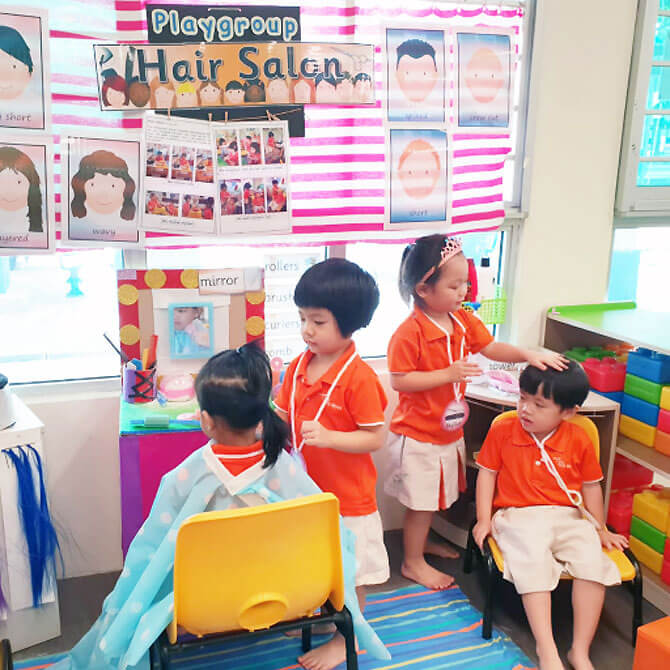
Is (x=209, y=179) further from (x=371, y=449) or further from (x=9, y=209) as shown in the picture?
(x=371, y=449)

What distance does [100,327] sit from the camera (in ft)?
9.01

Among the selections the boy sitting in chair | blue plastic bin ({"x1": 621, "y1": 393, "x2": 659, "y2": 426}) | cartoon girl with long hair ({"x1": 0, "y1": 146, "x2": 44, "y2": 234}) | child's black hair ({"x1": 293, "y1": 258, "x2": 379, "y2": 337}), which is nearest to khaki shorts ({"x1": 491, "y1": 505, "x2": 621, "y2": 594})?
the boy sitting in chair

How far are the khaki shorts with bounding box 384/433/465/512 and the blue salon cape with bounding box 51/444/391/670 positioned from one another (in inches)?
25.6

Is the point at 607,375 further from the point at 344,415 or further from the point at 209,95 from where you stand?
the point at 209,95

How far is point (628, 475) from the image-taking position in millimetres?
2863

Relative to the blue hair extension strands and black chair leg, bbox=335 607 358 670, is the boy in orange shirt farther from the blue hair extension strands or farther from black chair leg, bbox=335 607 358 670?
the blue hair extension strands

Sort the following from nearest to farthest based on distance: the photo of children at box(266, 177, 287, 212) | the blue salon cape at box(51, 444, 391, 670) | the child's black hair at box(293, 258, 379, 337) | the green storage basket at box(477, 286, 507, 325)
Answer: the blue salon cape at box(51, 444, 391, 670) < the child's black hair at box(293, 258, 379, 337) < the photo of children at box(266, 177, 287, 212) < the green storage basket at box(477, 286, 507, 325)

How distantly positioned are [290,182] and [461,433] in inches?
42.3

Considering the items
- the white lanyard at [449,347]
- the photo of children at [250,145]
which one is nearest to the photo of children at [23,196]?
the photo of children at [250,145]

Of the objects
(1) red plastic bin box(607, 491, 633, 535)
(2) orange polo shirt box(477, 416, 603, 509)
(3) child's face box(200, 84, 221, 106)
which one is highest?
(3) child's face box(200, 84, 221, 106)

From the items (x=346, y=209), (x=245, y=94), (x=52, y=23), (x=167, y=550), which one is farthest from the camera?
(x=346, y=209)

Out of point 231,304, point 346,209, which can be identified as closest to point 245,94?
point 346,209

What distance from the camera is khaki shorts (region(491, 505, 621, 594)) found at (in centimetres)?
220

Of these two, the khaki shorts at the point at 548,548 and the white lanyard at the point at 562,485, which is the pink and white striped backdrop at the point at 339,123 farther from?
the khaki shorts at the point at 548,548
